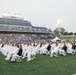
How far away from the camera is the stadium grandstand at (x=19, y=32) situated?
199 ft

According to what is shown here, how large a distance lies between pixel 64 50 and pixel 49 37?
49601 mm

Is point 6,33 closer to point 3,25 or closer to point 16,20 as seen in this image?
point 3,25

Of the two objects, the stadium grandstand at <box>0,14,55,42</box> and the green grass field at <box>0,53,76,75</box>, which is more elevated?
the stadium grandstand at <box>0,14,55,42</box>

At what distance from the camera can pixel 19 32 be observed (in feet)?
217

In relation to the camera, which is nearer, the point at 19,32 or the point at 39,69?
the point at 39,69

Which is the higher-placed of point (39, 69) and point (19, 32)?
point (19, 32)

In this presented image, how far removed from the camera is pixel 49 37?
7031 cm

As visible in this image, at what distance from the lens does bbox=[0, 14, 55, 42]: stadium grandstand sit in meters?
60.6

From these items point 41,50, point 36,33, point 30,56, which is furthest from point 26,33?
point 30,56

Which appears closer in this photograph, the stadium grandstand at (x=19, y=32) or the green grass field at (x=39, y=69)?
the green grass field at (x=39, y=69)

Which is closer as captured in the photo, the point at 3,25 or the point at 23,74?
the point at 23,74

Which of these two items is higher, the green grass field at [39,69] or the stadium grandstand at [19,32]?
the stadium grandstand at [19,32]

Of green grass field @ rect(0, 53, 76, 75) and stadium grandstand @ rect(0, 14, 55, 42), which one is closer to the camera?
green grass field @ rect(0, 53, 76, 75)

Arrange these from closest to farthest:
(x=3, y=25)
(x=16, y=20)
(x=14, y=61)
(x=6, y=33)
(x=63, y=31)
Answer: (x=14, y=61) < (x=6, y=33) < (x=3, y=25) < (x=16, y=20) < (x=63, y=31)
